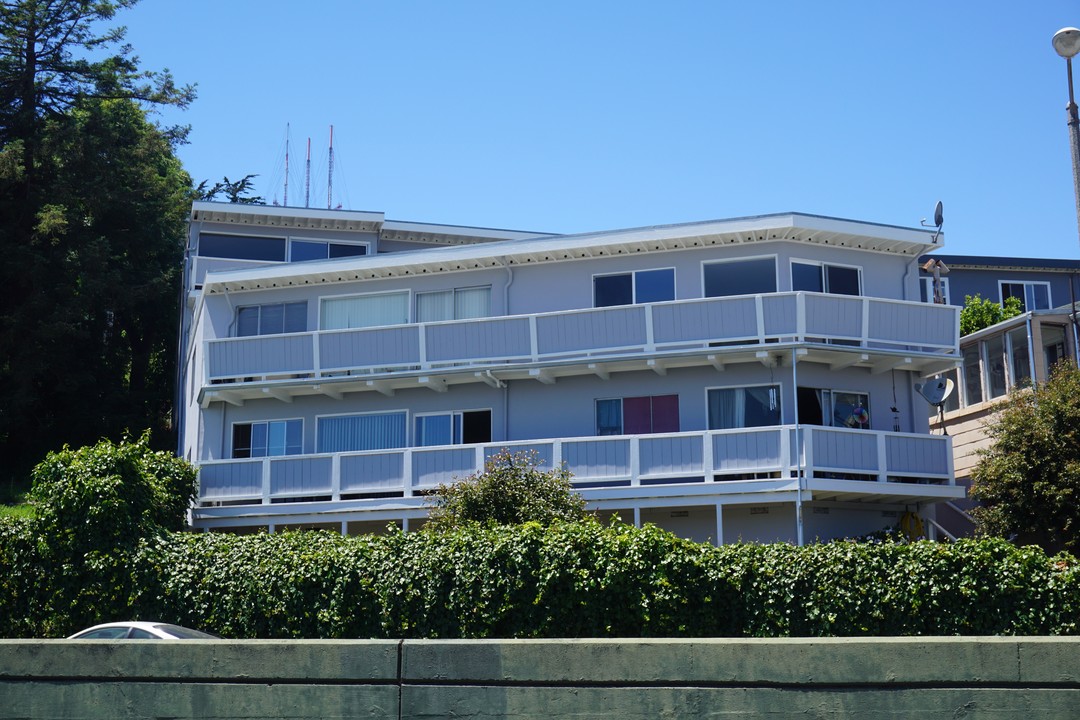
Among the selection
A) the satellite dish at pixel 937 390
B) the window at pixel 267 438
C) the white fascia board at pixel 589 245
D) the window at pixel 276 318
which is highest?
the white fascia board at pixel 589 245

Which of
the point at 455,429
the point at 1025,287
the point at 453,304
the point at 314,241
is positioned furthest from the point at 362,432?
the point at 1025,287

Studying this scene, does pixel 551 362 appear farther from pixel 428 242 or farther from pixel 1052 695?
pixel 1052 695

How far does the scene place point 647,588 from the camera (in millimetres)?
18516

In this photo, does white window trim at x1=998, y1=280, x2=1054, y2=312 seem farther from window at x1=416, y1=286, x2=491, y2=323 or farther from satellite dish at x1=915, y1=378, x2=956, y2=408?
window at x1=416, y1=286, x2=491, y2=323

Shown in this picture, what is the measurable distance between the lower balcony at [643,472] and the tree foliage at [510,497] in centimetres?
156

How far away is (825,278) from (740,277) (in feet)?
6.60

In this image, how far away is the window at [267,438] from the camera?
3262 cm

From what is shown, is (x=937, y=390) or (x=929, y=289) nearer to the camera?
(x=937, y=390)

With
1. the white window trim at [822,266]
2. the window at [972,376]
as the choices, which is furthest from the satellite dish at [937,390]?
the window at [972,376]

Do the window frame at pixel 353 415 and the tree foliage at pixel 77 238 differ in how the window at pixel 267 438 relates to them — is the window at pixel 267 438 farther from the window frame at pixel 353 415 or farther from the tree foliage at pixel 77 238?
the tree foliage at pixel 77 238


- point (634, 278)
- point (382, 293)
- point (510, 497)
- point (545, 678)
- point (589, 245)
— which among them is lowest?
point (545, 678)

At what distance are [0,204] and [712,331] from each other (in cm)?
3085

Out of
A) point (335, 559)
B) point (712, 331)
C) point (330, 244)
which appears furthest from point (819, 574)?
point (330, 244)

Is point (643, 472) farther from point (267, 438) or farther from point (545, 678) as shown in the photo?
point (545, 678)
